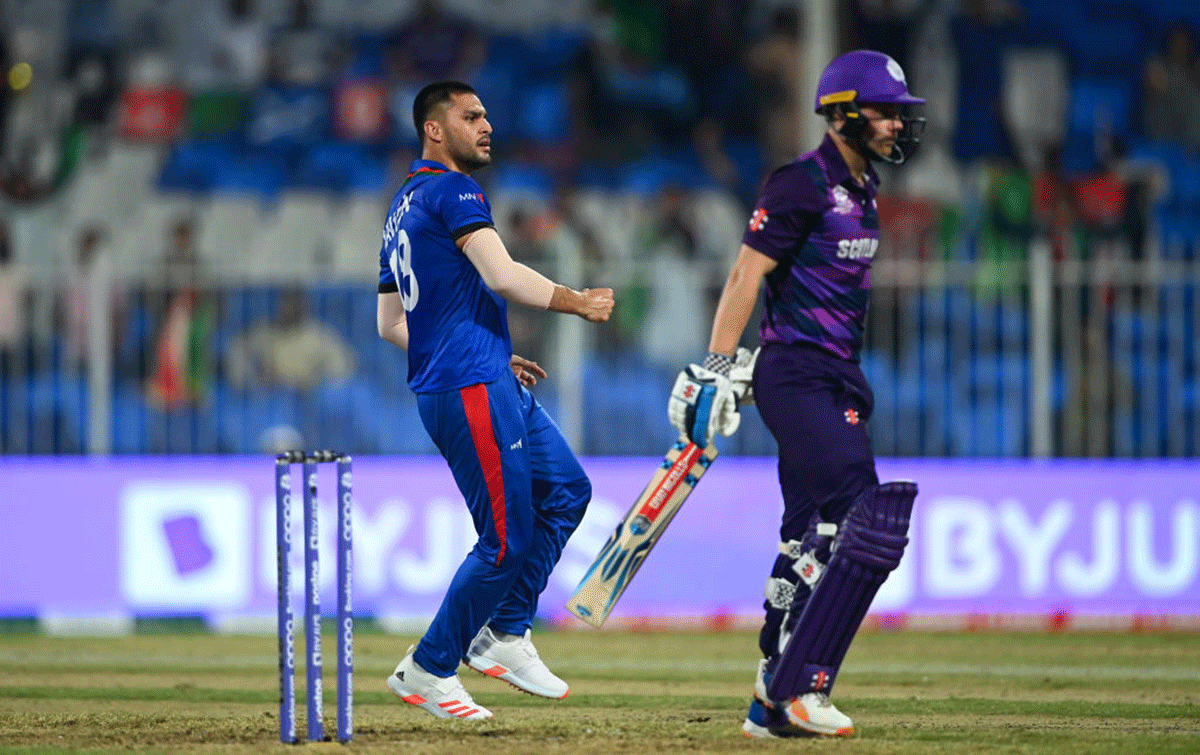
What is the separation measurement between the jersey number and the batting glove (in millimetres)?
983

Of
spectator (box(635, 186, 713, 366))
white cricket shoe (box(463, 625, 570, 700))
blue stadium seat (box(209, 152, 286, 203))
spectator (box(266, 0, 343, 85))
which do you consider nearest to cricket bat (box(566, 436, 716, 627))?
white cricket shoe (box(463, 625, 570, 700))

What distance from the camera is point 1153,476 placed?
11.3m

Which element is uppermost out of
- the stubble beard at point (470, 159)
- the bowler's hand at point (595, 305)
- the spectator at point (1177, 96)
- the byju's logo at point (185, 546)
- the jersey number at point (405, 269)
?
the spectator at point (1177, 96)

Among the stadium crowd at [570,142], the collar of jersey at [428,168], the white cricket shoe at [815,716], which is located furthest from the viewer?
the stadium crowd at [570,142]

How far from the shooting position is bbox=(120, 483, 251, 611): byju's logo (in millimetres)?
11375

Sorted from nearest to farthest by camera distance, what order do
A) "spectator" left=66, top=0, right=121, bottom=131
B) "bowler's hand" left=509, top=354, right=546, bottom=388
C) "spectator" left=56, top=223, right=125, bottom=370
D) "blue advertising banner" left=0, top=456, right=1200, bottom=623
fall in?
"bowler's hand" left=509, top=354, right=546, bottom=388 < "blue advertising banner" left=0, top=456, right=1200, bottom=623 < "spectator" left=56, top=223, right=125, bottom=370 < "spectator" left=66, top=0, right=121, bottom=131

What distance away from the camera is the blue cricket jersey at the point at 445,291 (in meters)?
6.31

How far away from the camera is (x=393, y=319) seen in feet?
22.6

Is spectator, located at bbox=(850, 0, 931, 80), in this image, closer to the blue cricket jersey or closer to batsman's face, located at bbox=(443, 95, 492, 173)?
batsman's face, located at bbox=(443, 95, 492, 173)

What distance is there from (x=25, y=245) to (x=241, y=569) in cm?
658

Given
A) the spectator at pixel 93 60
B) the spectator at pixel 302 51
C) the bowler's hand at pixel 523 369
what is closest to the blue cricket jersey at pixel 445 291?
the bowler's hand at pixel 523 369

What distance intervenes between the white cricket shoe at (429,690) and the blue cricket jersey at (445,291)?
99 centimetres

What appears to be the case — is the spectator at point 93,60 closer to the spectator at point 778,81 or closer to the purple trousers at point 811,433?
the spectator at point 778,81

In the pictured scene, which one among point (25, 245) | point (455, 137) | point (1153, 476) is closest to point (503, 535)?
point (455, 137)
